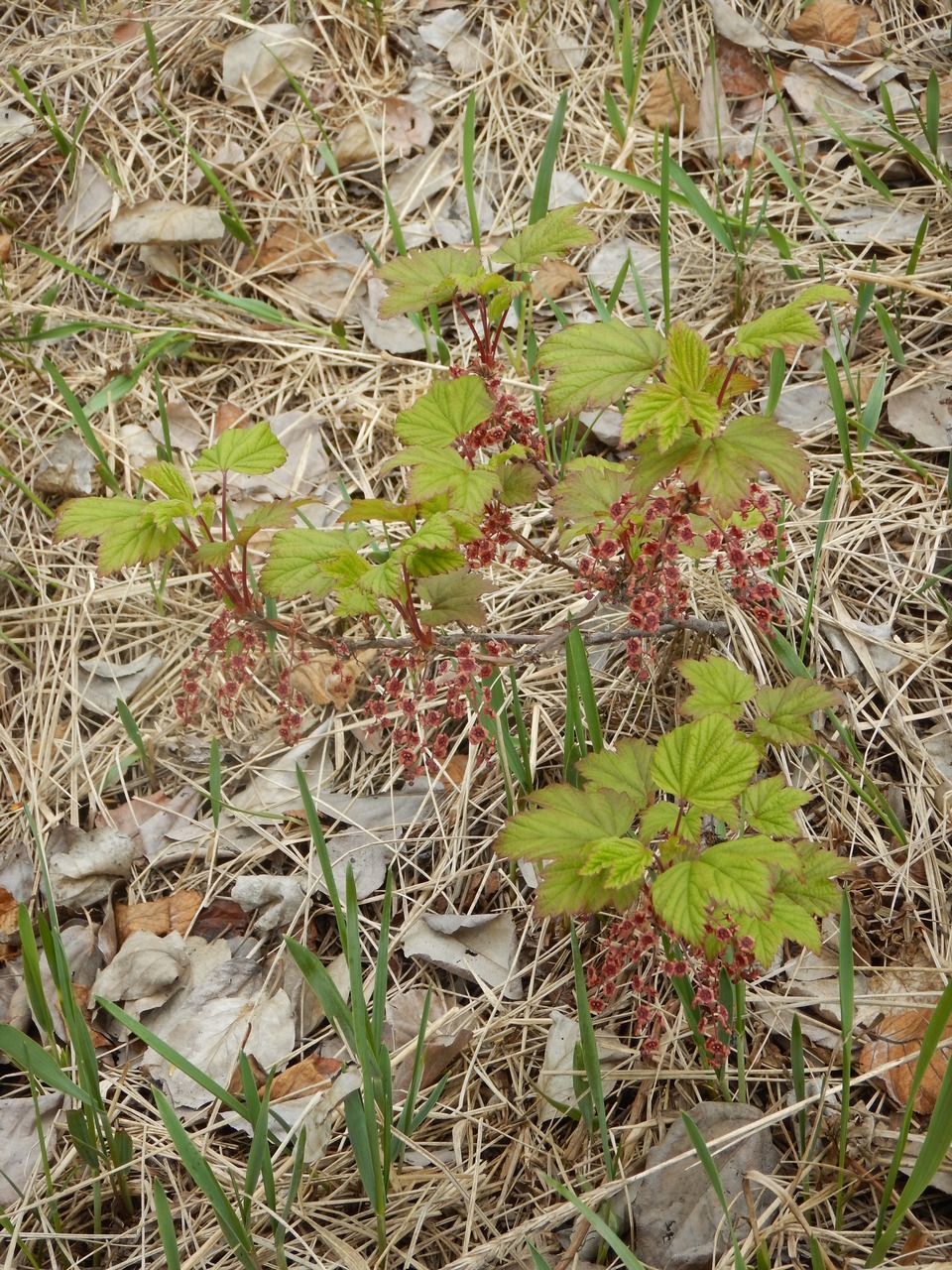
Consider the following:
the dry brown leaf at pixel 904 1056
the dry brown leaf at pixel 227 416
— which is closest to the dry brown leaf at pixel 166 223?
the dry brown leaf at pixel 227 416

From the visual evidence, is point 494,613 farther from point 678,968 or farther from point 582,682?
point 678,968

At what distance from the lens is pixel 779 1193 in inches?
48.9

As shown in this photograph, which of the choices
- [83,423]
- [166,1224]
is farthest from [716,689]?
[83,423]

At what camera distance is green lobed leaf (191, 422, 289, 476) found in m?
1.51

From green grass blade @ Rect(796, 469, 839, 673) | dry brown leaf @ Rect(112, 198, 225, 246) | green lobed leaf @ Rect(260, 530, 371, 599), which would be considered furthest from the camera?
dry brown leaf @ Rect(112, 198, 225, 246)

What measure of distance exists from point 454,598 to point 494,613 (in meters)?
Result: 0.52

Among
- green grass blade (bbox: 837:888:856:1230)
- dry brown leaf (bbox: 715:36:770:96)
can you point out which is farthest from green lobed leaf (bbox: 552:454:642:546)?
dry brown leaf (bbox: 715:36:770:96)

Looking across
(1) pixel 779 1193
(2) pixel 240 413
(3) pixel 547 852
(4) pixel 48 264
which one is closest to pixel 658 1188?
(1) pixel 779 1193

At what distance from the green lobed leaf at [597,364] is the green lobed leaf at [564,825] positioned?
0.48 metres

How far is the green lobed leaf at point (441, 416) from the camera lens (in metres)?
1.43

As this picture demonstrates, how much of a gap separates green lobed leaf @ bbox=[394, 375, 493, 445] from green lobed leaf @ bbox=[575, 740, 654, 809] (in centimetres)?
49

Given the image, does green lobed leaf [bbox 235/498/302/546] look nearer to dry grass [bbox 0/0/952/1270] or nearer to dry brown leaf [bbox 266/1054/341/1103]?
dry grass [bbox 0/0/952/1270]

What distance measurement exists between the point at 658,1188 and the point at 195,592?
1.41 meters

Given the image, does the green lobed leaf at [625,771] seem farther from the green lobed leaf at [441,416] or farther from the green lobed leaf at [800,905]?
the green lobed leaf at [441,416]
